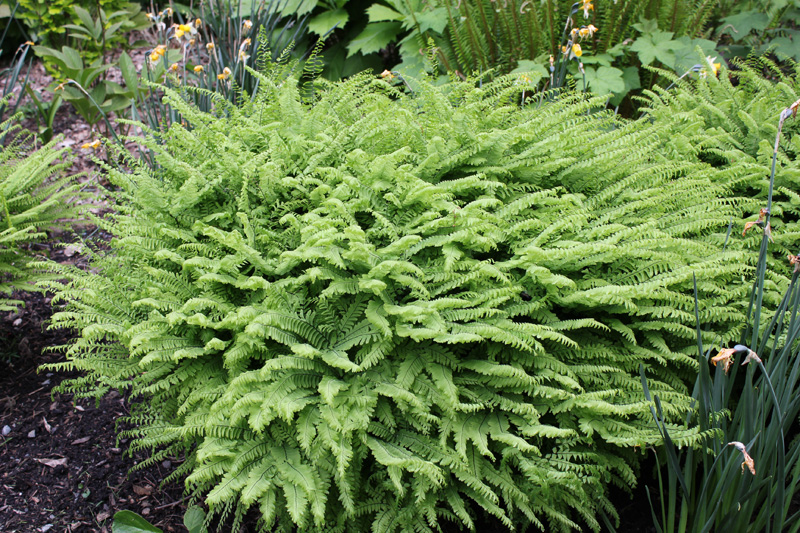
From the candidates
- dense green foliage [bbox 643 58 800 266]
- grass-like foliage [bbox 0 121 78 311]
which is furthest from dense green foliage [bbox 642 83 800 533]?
grass-like foliage [bbox 0 121 78 311]

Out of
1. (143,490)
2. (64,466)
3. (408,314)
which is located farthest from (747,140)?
(64,466)

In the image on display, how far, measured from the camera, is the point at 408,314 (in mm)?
1850

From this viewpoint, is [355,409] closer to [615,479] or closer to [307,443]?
[307,443]

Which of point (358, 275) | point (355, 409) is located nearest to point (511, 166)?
point (358, 275)

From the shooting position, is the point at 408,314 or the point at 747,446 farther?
the point at 408,314

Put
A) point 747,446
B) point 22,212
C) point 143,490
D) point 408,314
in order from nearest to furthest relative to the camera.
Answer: point 747,446 → point 408,314 → point 143,490 → point 22,212

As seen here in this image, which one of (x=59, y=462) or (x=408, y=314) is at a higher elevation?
(x=408, y=314)

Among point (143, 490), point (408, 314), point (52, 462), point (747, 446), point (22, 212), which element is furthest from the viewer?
point (22, 212)

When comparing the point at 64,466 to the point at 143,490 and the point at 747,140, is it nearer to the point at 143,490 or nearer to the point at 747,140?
the point at 143,490

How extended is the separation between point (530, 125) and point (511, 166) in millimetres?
195

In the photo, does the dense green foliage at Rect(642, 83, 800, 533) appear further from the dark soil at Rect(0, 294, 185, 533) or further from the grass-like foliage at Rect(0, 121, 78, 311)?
the grass-like foliage at Rect(0, 121, 78, 311)

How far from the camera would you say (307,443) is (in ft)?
5.85

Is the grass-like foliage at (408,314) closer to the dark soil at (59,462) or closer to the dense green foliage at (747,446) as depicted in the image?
the dense green foliage at (747,446)

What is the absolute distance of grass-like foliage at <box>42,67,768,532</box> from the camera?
1872 mm
